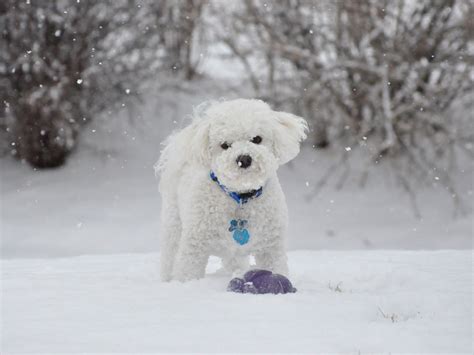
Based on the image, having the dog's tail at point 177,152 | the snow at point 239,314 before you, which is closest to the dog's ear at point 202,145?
the dog's tail at point 177,152

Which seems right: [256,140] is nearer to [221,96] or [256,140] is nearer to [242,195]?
[242,195]

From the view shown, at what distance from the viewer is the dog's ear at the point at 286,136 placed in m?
4.03

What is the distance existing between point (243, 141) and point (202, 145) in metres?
0.28

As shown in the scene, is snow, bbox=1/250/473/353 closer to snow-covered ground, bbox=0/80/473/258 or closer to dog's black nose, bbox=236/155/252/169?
dog's black nose, bbox=236/155/252/169

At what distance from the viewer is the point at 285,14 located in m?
11.6

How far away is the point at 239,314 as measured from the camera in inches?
122

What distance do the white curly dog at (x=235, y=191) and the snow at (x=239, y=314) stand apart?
214 millimetres

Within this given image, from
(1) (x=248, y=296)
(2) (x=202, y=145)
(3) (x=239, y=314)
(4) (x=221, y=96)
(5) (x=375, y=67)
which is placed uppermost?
(2) (x=202, y=145)

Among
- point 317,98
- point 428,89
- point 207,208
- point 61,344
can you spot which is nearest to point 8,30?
point 317,98

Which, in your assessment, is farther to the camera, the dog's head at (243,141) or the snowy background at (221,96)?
the snowy background at (221,96)

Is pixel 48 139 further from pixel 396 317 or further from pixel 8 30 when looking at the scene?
pixel 396 317

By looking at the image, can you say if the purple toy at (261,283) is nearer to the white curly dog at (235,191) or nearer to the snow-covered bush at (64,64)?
the white curly dog at (235,191)

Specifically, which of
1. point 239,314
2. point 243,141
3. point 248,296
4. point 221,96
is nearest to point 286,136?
point 243,141

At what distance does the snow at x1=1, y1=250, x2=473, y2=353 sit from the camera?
268 cm
